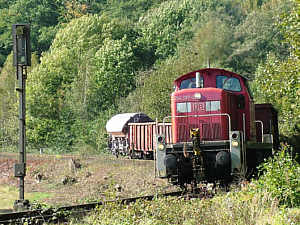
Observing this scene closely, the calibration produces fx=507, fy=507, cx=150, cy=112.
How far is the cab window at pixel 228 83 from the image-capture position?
602 inches

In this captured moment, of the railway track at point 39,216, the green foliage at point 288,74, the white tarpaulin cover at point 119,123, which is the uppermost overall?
the green foliage at point 288,74

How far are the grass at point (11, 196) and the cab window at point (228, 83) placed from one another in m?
7.34

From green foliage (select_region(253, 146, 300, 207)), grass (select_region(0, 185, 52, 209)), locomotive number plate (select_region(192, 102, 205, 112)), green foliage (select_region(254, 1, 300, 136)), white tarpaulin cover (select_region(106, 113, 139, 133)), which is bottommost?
grass (select_region(0, 185, 52, 209))

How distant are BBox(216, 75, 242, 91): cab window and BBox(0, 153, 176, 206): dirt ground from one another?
13.1 feet

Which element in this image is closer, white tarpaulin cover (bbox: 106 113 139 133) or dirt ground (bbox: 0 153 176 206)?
dirt ground (bbox: 0 153 176 206)

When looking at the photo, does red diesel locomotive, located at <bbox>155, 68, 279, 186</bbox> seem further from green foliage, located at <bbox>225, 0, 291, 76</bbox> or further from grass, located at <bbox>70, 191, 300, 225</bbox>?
green foliage, located at <bbox>225, 0, 291, 76</bbox>

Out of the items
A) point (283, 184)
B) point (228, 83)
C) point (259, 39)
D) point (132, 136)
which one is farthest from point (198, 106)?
point (259, 39)

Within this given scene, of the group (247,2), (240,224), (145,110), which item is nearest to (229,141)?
(240,224)

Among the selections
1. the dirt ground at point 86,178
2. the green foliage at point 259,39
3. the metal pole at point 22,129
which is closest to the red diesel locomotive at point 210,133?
the dirt ground at point 86,178

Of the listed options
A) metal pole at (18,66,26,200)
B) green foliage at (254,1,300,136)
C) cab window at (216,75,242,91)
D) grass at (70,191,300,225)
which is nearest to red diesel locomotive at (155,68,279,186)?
cab window at (216,75,242,91)

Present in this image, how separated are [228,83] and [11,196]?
10.1 meters

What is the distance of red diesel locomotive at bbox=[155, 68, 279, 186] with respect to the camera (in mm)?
13695

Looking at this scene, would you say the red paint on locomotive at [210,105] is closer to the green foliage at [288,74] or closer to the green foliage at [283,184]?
the green foliage at [288,74]

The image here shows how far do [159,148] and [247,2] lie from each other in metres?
48.6
